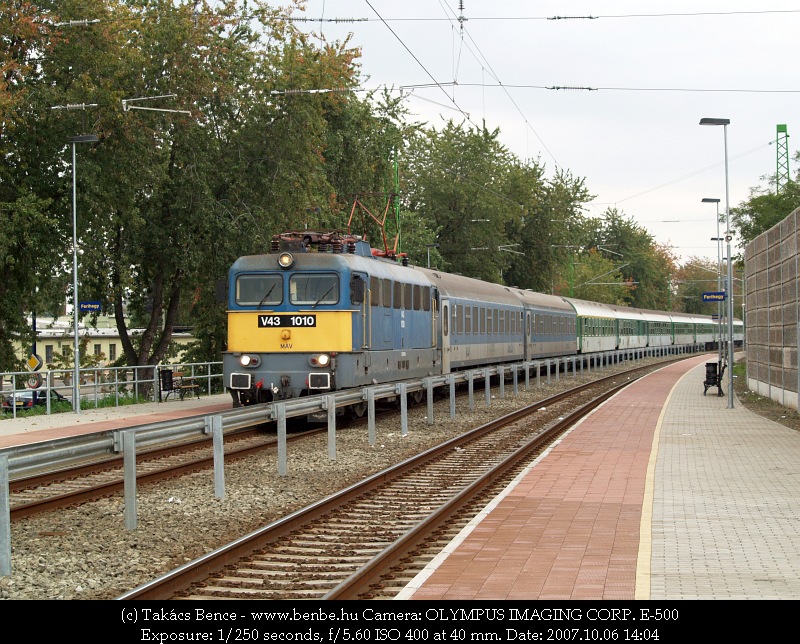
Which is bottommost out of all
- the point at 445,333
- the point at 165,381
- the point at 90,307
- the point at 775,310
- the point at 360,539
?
the point at 360,539

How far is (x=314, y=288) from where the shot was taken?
2075 centimetres

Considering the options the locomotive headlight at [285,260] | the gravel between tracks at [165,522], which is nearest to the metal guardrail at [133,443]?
the gravel between tracks at [165,522]

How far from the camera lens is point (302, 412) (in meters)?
15.6

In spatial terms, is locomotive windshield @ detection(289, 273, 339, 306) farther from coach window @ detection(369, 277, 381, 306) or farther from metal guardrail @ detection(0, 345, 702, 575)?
metal guardrail @ detection(0, 345, 702, 575)

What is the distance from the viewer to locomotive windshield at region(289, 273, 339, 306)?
20562 millimetres

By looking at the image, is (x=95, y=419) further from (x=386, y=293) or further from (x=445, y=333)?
(x=445, y=333)

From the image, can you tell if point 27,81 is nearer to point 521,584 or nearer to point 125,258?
→ point 125,258

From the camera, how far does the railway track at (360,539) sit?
26.4 feet

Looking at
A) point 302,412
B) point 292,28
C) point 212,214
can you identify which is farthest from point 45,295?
point 302,412

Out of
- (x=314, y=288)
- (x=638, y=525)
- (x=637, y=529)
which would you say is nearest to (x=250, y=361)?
(x=314, y=288)

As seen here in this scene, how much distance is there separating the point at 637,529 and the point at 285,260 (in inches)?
482

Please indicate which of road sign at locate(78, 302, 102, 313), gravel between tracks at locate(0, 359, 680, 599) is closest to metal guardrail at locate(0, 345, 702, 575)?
gravel between tracks at locate(0, 359, 680, 599)

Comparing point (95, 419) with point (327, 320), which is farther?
point (95, 419)
